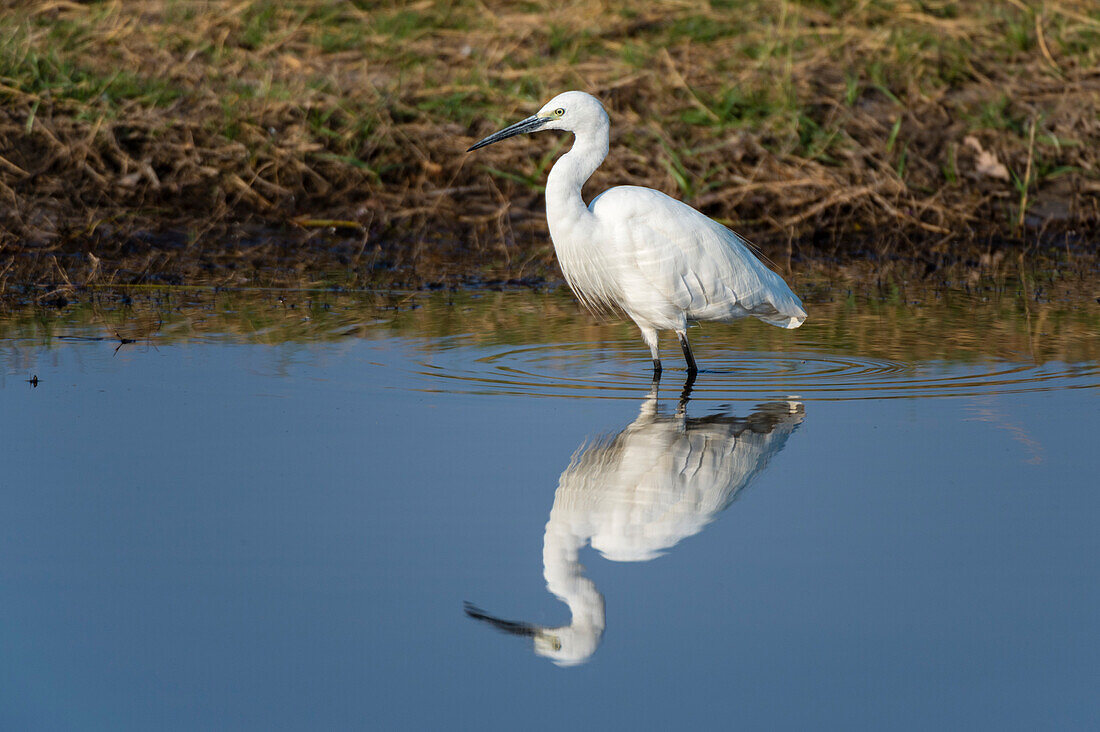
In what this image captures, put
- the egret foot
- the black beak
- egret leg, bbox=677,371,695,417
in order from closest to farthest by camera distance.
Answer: the black beak → egret leg, bbox=677,371,695,417 → the egret foot

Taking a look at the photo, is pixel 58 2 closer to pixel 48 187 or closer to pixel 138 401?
pixel 48 187

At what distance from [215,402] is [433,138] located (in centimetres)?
459

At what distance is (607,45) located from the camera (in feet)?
34.5

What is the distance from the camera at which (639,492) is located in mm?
3932

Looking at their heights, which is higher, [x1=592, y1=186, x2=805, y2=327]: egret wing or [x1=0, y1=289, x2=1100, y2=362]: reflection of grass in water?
[x1=592, y1=186, x2=805, y2=327]: egret wing

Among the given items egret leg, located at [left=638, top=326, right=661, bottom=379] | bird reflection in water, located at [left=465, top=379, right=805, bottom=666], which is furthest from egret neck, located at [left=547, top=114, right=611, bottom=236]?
bird reflection in water, located at [left=465, top=379, right=805, bottom=666]

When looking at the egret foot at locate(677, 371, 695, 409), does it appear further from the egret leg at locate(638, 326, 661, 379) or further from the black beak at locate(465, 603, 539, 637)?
the black beak at locate(465, 603, 539, 637)

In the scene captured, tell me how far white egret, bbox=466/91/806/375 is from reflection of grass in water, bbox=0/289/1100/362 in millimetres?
398

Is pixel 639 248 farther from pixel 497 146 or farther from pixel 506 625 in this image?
pixel 497 146

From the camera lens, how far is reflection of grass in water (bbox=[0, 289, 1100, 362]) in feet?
19.8

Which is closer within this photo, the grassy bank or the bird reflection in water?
the bird reflection in water

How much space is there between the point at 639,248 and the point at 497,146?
12.0 feet

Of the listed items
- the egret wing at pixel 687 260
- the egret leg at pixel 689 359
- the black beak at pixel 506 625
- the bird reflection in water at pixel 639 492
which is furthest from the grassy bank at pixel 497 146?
the black beak at pixel 506 625

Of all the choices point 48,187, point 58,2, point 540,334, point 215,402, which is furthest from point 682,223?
point 58,2
